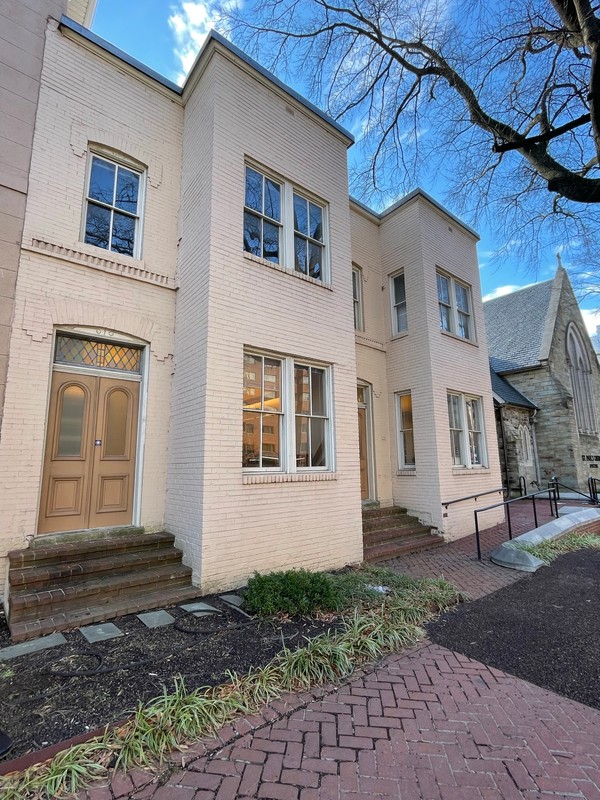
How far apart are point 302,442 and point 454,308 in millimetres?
6423

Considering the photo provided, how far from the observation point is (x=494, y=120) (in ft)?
23.8

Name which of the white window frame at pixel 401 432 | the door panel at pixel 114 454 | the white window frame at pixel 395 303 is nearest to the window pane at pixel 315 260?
the white window frame at pixel 395 303

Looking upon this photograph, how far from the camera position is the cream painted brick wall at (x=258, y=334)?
212 inches

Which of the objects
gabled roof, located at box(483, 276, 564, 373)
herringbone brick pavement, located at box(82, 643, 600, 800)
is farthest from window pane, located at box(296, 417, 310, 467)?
gabled roof, located at box(483, 276, 564, 373)

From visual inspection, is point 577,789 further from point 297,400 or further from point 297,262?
point 297,262

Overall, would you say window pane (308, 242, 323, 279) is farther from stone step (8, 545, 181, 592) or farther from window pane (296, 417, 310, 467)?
stone step (8, 545, 181, 592)

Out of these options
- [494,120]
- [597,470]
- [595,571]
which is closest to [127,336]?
[494,120]

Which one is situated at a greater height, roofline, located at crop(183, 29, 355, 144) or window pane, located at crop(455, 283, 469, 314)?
roofline, located at crop(183, 29, 355, 144)

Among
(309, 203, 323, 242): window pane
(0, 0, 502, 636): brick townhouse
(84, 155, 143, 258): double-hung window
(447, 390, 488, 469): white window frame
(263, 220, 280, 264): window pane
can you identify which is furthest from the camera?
(447, 390, 488, 469): white window frame

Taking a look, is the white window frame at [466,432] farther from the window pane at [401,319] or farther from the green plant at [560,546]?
the green plant at [560,546]

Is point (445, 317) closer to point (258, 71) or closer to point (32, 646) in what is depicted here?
point (258, 71)

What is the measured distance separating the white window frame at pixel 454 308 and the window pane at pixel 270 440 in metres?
5.73

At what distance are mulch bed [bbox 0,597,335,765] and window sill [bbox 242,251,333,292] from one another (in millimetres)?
4916

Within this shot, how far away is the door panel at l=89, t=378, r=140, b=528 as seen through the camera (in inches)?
216
